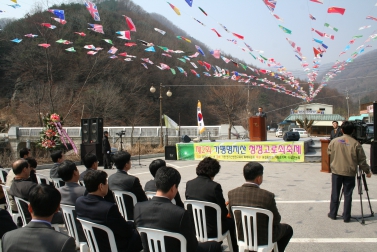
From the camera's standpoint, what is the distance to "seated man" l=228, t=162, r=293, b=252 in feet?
10.9

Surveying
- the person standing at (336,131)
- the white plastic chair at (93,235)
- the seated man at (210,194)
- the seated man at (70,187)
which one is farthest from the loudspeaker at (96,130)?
the white plastic chair at (93,235)

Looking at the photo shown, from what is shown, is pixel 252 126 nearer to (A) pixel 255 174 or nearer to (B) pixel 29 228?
(A) pixel 255 174

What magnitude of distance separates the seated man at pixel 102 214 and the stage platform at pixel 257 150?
11971mm

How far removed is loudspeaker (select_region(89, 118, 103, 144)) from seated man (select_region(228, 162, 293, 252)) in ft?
37.4

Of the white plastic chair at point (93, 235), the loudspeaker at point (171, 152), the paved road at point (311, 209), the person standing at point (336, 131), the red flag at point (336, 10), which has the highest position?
the red flag at point (336, 10)

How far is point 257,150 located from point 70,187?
1175cm

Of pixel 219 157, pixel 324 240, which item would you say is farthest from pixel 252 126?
pixel 324 240

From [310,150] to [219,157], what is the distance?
4216 millimetres

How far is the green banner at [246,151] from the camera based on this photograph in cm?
1417

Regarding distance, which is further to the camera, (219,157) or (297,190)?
(219,157)

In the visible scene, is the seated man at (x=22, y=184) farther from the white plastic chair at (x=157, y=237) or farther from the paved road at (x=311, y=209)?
the paved road at (x=311, y=209)

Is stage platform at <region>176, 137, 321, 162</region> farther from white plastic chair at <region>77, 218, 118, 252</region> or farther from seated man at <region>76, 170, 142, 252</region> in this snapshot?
white plastic chair at <region>77, 218, 118, 252</region>

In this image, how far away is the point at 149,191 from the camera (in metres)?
4.38

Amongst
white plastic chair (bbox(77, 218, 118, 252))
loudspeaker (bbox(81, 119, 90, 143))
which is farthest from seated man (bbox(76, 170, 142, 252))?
loudspeaker (bbox(81, 119, 90, 143))
